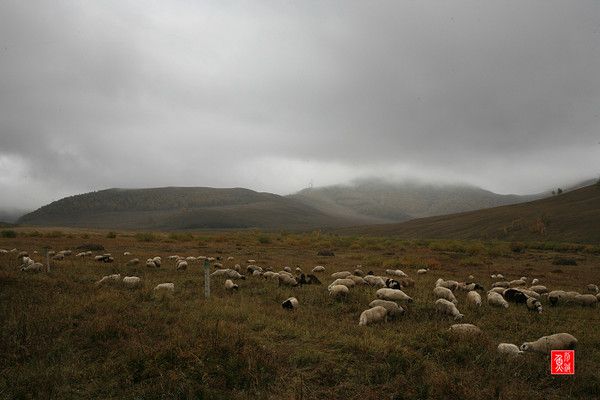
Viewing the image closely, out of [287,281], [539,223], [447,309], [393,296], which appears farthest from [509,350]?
[539,223]

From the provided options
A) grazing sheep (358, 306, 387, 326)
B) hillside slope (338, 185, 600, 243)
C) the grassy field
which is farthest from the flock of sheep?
hillside slope (338, 185, 600, 243)

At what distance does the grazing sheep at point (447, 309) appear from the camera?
Result: 29.4 feet

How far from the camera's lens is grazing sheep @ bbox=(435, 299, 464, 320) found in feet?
29.4

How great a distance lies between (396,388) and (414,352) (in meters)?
1.26

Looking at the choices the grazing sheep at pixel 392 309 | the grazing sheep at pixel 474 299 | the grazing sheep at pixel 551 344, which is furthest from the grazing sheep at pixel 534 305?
the grazing sheep at pixel 392 309

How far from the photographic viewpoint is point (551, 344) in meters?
6.78

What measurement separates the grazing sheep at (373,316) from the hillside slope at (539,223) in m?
50.9

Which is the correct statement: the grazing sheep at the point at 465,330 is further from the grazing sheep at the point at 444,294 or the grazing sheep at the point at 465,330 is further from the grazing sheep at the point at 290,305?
the grazing sheep at the point at 290,305

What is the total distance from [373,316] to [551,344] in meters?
3.59

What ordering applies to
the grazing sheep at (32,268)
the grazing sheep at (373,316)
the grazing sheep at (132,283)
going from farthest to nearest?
the grazing sheep at (32,268)
the grazing sheep at (132,283)
the grazing sheep at (373,316)

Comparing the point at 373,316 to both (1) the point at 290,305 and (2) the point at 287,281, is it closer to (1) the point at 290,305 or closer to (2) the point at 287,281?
(1) the point at 290,305

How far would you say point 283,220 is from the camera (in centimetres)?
18738

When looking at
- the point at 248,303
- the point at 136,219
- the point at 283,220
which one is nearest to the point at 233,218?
the point at 283,220

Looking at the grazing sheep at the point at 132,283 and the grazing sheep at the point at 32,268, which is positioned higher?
the grazing sheep at the point at 32,268
